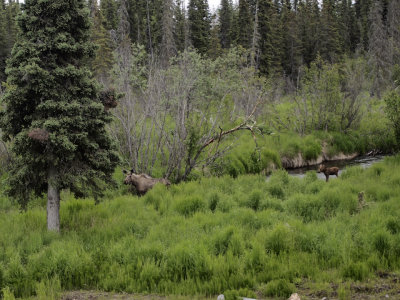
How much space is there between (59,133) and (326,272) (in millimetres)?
5179

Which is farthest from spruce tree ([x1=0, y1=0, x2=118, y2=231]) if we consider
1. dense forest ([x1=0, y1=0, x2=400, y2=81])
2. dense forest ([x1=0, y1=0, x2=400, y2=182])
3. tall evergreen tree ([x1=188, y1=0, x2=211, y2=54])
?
tall evergreen tree ([x1=188, y1=0, x2=211, y2=54])

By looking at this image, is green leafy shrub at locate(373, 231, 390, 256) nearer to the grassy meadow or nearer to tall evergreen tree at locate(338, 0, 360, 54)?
the grassy meadow

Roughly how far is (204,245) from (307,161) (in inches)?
511

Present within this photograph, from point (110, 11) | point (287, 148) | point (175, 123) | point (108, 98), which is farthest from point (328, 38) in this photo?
point (108, 98)

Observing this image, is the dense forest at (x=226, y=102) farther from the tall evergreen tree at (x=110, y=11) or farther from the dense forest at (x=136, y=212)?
the tall evergreen tree at (x=110, y=11)

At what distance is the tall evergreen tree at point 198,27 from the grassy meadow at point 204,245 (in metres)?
40.7

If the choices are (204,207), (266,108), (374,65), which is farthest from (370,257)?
(374,65)

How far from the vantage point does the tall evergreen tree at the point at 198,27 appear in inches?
1902

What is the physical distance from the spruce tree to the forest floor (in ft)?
7.55

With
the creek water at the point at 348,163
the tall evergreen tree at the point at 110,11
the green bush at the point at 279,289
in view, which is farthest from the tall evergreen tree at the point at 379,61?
the tall evergreen tree at the point at 110,11

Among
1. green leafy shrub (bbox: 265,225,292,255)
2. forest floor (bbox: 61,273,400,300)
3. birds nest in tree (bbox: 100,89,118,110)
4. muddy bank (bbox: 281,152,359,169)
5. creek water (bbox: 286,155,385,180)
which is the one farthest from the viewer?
muddy bank (bbox: 281,152,359,169)

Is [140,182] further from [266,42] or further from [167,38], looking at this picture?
[266,42]

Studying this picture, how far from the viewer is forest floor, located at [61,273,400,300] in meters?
5.16

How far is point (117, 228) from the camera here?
25.0ft
